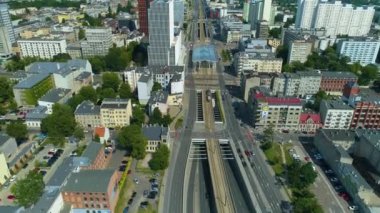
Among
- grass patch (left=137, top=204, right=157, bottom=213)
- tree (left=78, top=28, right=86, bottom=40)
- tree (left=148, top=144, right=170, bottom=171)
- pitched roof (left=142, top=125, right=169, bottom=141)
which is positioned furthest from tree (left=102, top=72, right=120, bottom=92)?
tree (left=78, top=28, right=86, bottom=40)

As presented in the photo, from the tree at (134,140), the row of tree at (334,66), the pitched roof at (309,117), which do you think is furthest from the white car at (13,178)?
the row of tree at (334,66)

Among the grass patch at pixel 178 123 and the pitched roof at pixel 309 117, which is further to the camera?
the grass patch at pixel 178 123

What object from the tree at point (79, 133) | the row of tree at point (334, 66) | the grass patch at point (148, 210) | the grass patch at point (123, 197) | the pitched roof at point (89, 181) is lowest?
the grass patch at point (148, 210)

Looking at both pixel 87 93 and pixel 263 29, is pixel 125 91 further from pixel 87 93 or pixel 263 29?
pixel 263 29

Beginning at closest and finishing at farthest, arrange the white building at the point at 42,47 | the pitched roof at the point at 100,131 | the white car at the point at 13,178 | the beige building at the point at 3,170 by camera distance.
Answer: the beige building at the point at 3,170, the white car at the point at 13,178, the pitched roof at the point at 100,131, the white building at the point at 42,47

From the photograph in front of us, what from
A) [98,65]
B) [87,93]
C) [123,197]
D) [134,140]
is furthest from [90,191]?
[98,65]

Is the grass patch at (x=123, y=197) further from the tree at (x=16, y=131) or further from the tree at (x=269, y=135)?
the tree at (x=269, y=135)

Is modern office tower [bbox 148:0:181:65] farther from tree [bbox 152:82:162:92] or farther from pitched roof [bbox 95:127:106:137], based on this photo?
pitched roof [bbox 95:127:106:137]
